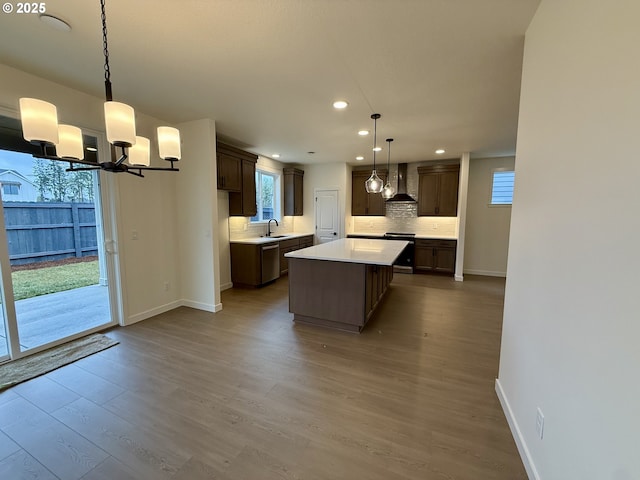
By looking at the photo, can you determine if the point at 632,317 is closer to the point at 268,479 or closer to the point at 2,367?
the point at 268,479

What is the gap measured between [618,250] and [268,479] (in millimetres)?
1833

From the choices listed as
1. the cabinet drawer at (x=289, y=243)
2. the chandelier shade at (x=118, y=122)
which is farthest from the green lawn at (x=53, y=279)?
the cabinet drawer at (x=289, y=243)

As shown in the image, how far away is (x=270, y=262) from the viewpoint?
514 cm

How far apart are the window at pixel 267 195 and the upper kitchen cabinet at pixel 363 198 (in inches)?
75.6

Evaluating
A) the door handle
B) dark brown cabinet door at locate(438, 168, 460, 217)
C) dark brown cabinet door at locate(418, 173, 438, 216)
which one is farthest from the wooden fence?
dark brown cabinet door at locate(438, 168, 460, 217)

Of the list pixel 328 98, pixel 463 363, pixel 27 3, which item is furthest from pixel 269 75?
pixel 463 363

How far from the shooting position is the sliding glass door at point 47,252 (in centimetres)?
243

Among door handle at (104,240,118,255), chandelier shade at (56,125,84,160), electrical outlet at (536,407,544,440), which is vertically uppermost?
chandelier shade at (56,125,84,160)

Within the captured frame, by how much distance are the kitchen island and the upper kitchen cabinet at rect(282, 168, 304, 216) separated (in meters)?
3.22

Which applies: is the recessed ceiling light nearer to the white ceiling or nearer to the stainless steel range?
the white ceiling

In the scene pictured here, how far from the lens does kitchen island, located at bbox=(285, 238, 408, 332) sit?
3.01 m

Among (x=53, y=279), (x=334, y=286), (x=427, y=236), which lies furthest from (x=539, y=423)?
(x=427, y=236)

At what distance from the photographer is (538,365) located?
1.40 m

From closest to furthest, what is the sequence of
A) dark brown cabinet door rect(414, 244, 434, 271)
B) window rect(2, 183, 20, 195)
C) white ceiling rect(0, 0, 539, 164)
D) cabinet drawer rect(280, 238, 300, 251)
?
white ceiling rect(0, 0, 539, 164) < window rect(2, 183, 20, 195) < cabinet drawer rect(280, 238, 300, 251) < dark brown cabinet door rect(414, 244, 434, 271)
